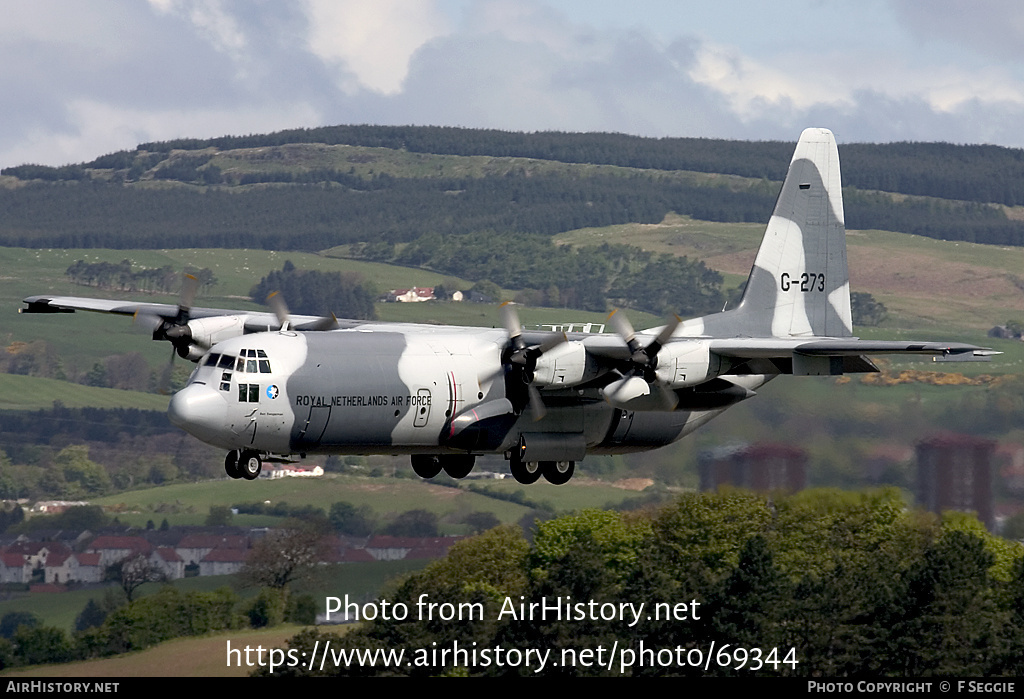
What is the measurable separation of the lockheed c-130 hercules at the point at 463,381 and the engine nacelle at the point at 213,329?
35mm

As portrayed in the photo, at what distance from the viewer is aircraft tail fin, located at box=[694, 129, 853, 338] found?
43062 millimetres

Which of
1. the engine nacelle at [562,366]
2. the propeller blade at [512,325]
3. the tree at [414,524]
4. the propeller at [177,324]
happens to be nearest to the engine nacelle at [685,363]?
the engine nacelle at [562,366]

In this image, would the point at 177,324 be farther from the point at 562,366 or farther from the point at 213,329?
the point at 562,366

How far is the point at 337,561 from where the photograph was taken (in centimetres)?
8969

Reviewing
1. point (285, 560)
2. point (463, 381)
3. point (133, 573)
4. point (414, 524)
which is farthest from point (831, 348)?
point (133, 573)

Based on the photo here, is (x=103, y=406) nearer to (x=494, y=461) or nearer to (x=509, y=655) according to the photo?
(x=494, y=461)

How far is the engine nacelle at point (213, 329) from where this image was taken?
3850 centimetres

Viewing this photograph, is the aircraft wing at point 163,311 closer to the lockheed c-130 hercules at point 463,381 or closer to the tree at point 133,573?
the lockheed c-130 hercules at point 463,381

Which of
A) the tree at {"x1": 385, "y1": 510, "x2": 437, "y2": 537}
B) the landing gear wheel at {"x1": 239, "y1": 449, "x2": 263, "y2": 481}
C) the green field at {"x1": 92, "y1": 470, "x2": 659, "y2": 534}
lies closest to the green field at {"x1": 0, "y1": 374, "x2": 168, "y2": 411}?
the green field at {"x1": 92, "y1": 470, "x2": 659, "y2": 534}

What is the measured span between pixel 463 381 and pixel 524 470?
3286 millimetres

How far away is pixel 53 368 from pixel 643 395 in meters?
123

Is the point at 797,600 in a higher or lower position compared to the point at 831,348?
lower

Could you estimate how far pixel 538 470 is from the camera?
38625mm

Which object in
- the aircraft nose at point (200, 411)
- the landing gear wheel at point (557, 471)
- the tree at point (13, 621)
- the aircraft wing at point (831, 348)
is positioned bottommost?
the tree at point (13, 621)
